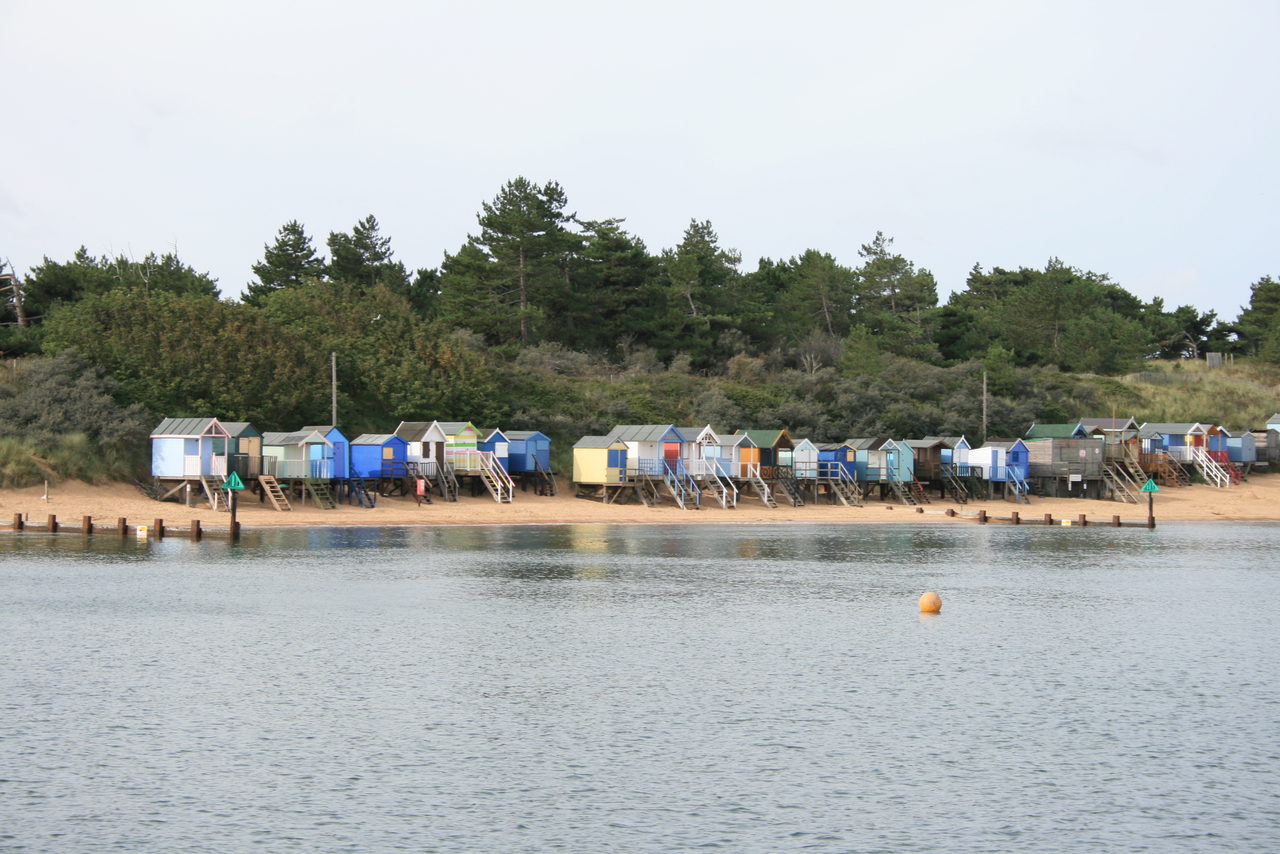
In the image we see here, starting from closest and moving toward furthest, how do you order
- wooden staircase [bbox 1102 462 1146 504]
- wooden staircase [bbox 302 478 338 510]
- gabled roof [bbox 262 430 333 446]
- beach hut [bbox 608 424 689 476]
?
gabled roof [bbox 262 430 333 446]
wooden staircase [bbox 302 478 338 510]
beach hut [bbox 608 424 689 476]
wooden staircase [bbox 1102 462 1146 504]

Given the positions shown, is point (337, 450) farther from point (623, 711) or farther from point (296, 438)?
point (623, 711)

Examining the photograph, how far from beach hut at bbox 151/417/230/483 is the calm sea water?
51.2ft

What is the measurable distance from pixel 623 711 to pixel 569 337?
261ft

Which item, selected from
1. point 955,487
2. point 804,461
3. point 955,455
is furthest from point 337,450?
point 955,455

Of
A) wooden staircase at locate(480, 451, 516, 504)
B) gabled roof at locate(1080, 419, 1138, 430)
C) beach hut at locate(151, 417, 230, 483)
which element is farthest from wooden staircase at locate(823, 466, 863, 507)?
beach hut at locate(151, 417, 230, 483)

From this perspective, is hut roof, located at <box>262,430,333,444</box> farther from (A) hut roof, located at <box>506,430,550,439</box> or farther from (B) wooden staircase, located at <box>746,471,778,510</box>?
(B) wooden staircase, located at <box>746,471,778,510</box>

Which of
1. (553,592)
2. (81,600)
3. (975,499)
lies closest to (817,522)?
(975,499)

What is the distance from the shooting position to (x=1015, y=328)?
121875mm

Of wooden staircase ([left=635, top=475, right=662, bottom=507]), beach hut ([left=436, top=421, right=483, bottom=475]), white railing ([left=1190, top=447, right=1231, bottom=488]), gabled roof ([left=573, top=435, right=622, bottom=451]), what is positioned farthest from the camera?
white railing ([left=1190, top=447, right=1231, bottom=488])

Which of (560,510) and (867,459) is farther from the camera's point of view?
(867,459)

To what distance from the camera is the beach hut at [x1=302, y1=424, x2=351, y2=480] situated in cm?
6391

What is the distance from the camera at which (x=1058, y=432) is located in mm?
88688

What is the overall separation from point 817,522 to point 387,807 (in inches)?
2173

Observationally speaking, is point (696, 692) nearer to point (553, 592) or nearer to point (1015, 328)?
point (553, 592)
